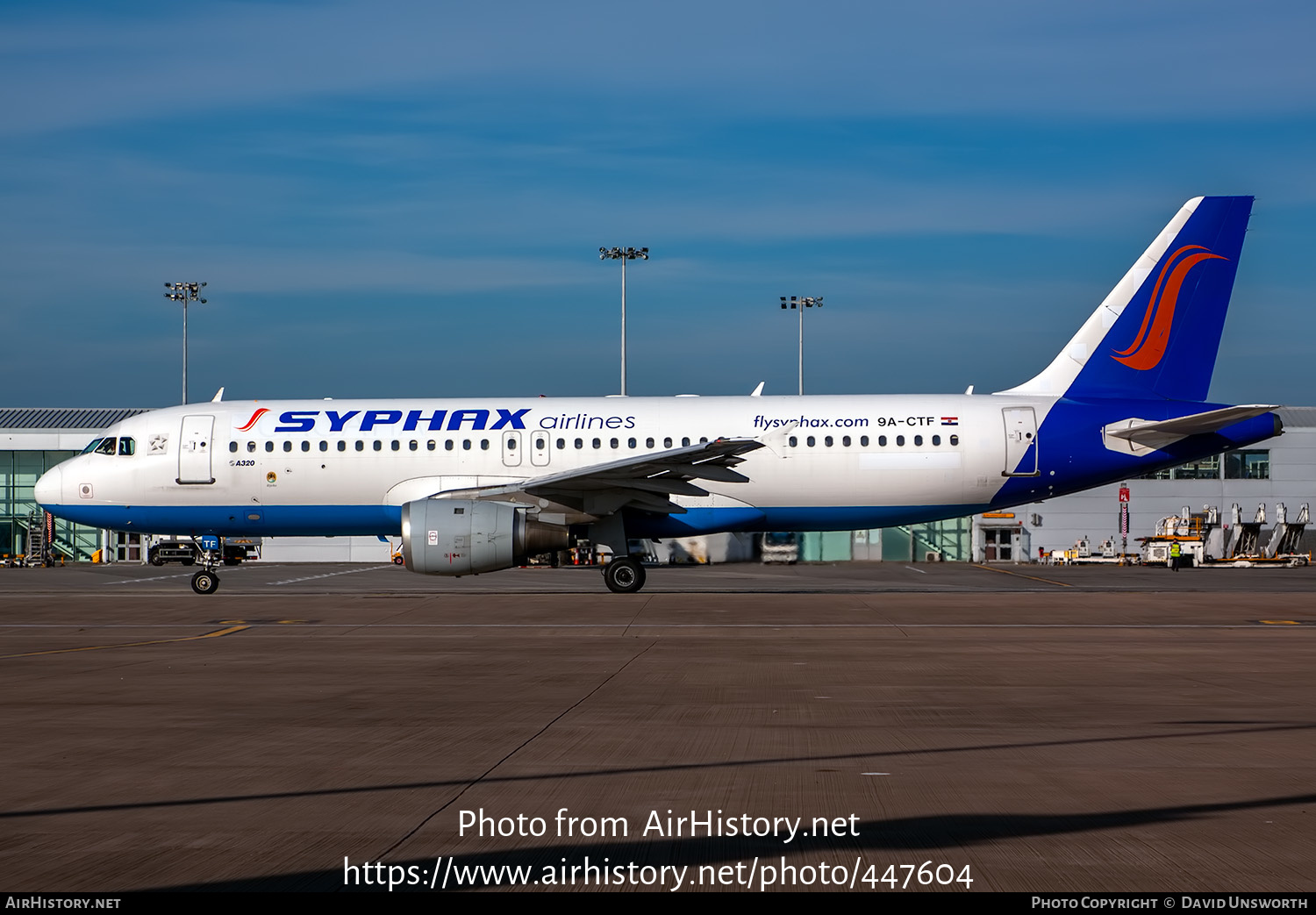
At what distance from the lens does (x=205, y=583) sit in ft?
90.2

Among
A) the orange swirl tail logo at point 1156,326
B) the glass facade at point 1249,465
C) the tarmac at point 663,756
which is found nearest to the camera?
the tarmac at point 663,756

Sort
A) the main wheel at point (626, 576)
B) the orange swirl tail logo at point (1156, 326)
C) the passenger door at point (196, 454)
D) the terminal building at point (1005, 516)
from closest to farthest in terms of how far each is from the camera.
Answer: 1. the main wheel at point (626, 576)
2. the orange swirl tail logo at point (1156, 326)
3. the passenger door at point (196, 454)
4. the terminal building at point (1005, 516)

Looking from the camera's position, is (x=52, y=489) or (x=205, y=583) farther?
(x=52, y=489)

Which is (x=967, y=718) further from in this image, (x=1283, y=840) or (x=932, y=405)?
(x=932, y=405)

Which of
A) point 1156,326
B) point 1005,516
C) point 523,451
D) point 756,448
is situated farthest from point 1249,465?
point 523,451

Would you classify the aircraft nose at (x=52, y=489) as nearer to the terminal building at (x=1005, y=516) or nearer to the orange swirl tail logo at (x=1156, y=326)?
the orange swirl tail logo at (x=1156, y=326)

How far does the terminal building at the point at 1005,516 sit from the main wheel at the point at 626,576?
27193mm

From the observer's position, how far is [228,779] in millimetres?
7609

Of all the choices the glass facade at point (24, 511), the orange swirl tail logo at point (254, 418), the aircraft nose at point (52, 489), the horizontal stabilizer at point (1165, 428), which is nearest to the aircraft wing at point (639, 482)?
the orange swirl tail logo at point (254, 418)

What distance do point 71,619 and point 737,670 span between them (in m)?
13.5

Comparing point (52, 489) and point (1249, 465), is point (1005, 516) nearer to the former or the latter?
point (1249, 465)

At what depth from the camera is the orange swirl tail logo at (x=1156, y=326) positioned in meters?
26.9

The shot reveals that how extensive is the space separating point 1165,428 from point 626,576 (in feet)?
38.7

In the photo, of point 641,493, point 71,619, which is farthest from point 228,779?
point 641,493
